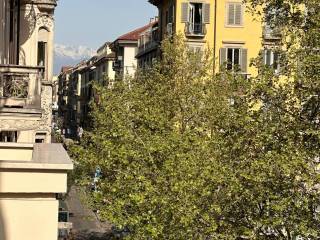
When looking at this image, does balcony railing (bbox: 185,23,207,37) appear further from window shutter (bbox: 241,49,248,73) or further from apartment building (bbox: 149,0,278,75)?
window shutter (bbox: 241,49,248,73)

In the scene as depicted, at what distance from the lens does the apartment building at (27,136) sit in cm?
469

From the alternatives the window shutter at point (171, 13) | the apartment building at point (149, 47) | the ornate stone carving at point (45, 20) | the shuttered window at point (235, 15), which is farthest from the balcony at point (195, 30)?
the ornate stone carving at point (45, 20)

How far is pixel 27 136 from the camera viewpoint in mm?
19422

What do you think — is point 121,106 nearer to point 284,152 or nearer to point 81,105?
point 284,152

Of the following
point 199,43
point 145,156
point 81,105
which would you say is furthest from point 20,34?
point 81,105

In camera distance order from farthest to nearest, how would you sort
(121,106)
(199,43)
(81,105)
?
(81,105) → (199,43) → (121,106)

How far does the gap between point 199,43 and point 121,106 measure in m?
19.3

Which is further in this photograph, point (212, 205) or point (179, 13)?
point (179, 13)

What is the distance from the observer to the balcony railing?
43312 millimetres

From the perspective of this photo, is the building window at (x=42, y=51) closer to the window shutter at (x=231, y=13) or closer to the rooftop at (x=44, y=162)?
the window shutter at (x=231, y=13)

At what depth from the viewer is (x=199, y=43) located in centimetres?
4353

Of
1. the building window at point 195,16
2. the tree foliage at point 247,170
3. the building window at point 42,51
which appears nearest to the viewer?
the tree foliage at point 247,170

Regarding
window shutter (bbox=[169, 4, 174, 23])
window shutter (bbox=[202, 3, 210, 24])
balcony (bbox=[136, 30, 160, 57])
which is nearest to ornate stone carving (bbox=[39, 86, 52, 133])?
window shutter (bbox=[202, 3, 210, 24])

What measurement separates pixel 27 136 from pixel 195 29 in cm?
2595
